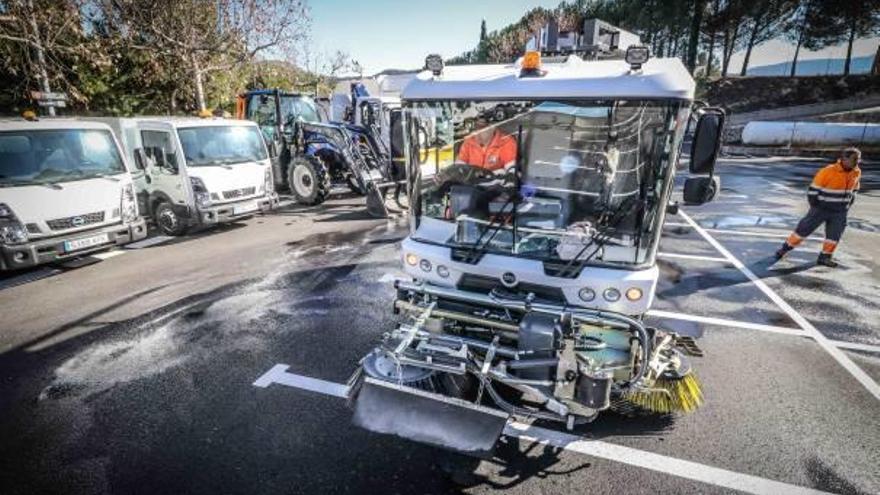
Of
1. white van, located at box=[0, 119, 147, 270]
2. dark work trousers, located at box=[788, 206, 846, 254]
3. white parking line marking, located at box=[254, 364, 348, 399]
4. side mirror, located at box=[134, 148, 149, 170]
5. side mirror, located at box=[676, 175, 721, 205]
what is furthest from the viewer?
side mirror, located at box=[134, 148, 149, 170]

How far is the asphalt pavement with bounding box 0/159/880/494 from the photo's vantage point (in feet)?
9.84

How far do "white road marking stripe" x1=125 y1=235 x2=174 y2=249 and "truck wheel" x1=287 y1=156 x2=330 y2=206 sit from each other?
3228 mm

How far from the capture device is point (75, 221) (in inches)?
258

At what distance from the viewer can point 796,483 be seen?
2.94 meters

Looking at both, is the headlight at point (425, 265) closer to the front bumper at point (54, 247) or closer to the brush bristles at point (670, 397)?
the brush bristles at point (670, 397)

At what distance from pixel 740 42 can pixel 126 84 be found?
43454 mm

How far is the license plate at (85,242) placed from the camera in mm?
6406

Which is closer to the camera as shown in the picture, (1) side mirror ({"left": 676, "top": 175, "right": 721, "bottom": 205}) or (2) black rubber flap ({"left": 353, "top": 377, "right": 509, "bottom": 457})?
(2) black rubber flap ({"left": 353, "top": 377, "right": 509, "bottom": 457})

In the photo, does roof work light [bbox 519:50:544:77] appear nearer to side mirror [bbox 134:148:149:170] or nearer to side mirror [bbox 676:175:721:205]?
side mirror [bbox 676:175:721:205]

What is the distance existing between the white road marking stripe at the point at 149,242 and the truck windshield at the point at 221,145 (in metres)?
1.62

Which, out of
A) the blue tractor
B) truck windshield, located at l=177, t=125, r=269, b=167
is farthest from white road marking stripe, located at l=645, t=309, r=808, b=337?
truck windshield, located at l=177, t=125, r=269, b=167

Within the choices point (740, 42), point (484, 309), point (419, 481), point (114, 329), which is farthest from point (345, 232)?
point (740, 42)

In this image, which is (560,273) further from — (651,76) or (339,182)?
(339,182)

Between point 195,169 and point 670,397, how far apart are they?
8323 millimetres
